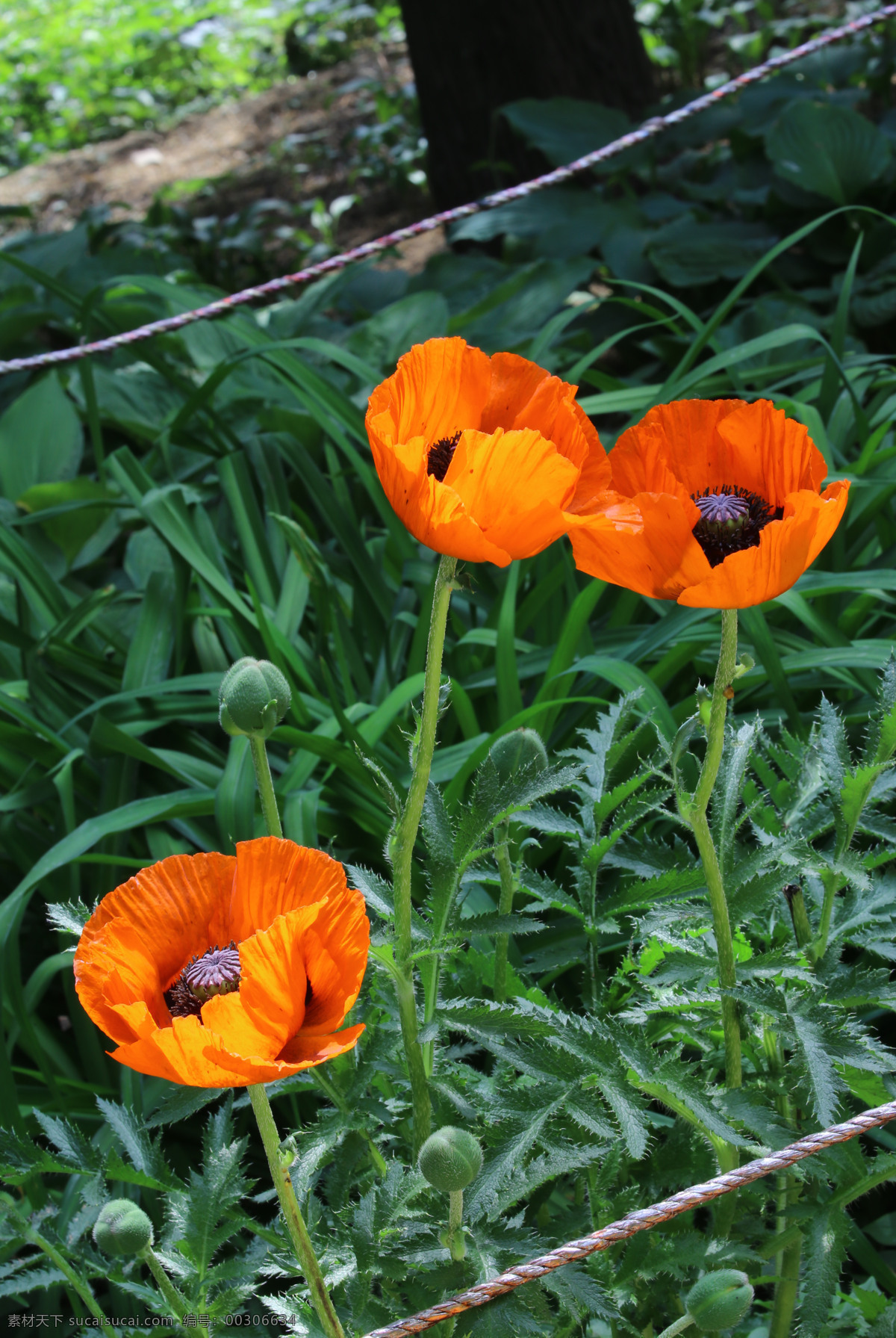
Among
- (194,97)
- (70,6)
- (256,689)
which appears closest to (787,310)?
(256,689)

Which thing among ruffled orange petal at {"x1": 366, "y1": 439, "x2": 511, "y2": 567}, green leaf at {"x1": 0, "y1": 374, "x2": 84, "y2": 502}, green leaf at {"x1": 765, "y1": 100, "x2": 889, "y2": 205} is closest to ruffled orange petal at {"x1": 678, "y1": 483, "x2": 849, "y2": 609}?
ruffled orange petal at {"x1": 366, "y1": 439, "x2": 511, "y2": 567}

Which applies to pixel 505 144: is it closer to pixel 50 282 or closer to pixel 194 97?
pixel 50 282

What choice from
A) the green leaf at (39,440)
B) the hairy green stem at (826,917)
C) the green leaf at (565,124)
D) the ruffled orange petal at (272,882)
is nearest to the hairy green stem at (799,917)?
the hairy green stem at (826,917)

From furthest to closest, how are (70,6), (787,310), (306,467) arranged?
(70,6) < (787,310) < (306,467)

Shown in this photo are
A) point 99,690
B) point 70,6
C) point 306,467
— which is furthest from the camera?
point 70,6

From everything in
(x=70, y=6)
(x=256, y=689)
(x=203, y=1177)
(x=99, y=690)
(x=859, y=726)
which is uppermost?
(x=70, y=6)

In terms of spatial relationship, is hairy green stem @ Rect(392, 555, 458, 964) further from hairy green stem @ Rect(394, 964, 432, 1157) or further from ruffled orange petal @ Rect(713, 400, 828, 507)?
ruffled orange petal @ Rect(713, 400, 828, 507)

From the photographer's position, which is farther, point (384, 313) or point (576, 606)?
point (384, 313)

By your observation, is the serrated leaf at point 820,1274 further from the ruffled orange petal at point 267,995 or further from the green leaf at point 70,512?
the green leaf at point 70,512

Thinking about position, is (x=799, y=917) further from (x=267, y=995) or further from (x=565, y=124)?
(x=565, y=124)
